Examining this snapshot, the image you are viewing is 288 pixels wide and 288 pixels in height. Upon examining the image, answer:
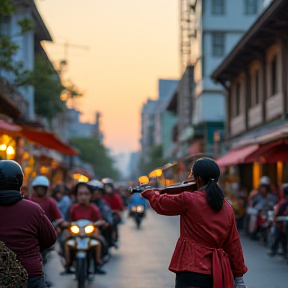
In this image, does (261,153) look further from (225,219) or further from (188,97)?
(188,97)

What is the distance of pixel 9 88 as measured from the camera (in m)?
25.3

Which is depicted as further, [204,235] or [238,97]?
[238,97]

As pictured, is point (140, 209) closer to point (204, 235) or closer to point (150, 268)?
point (150, 268)

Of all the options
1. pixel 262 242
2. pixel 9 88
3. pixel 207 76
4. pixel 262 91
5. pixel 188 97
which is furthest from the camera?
pixel 188 97

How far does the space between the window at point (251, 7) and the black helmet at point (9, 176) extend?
47993 millimetres

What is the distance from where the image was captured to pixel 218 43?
52.0 m

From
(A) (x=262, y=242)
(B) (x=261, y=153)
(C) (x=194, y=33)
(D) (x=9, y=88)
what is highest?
(C) (x=194, y=33)

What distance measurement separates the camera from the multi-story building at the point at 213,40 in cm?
5103

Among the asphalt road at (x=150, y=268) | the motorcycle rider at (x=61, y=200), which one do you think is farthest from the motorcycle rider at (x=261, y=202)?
the motorcycle rider at (x=61, y=200)


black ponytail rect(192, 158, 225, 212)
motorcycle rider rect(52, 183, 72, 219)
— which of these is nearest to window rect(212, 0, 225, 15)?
motorcycle rider rect(52, 183, 72, 219)

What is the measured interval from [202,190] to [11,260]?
1.72 m

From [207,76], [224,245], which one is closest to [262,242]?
[224,245]

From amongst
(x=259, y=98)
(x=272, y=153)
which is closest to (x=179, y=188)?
(x=272, y=153)

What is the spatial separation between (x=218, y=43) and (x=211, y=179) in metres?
46.6
